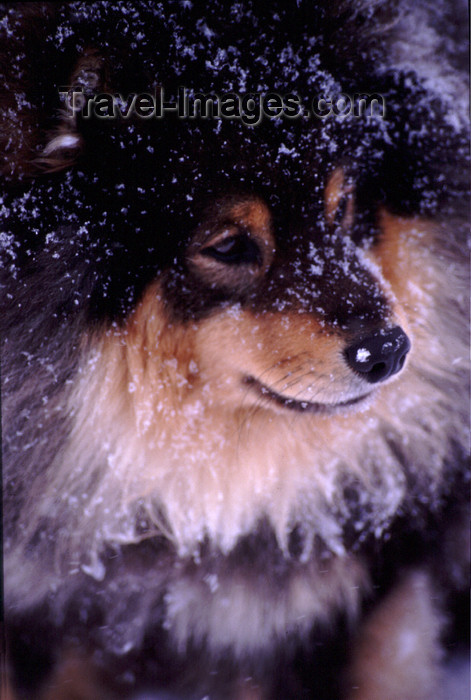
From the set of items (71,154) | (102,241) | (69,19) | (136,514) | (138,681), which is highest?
(69,19)

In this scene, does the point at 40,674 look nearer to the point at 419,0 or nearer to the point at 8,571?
the point at 8,571

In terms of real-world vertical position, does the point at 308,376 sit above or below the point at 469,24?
below

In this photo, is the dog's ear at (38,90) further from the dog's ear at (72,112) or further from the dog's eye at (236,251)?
the dog's eye at (236,251)

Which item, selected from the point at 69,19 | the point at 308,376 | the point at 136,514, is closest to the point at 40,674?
the point at 136,514

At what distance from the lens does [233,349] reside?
3.14ft

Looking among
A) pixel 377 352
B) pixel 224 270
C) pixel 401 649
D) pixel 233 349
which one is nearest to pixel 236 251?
pixel 224 270

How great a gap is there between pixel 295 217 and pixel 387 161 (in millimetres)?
214

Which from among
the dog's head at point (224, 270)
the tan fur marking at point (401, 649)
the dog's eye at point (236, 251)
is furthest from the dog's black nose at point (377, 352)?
the tan fur marking at point (401, 649)

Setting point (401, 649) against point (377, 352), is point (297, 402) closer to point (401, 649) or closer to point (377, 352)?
point (377, 352)

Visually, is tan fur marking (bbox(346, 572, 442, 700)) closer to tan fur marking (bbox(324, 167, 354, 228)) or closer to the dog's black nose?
the dog's black nose

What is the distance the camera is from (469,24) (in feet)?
3.42

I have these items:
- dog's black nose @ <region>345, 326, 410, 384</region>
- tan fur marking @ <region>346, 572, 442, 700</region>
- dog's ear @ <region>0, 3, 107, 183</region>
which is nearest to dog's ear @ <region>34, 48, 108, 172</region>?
dog's ear @ <region>0, 3, 107, 183</region>

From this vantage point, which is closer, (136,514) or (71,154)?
(71,154)

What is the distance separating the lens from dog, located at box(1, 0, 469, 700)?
891 mm
